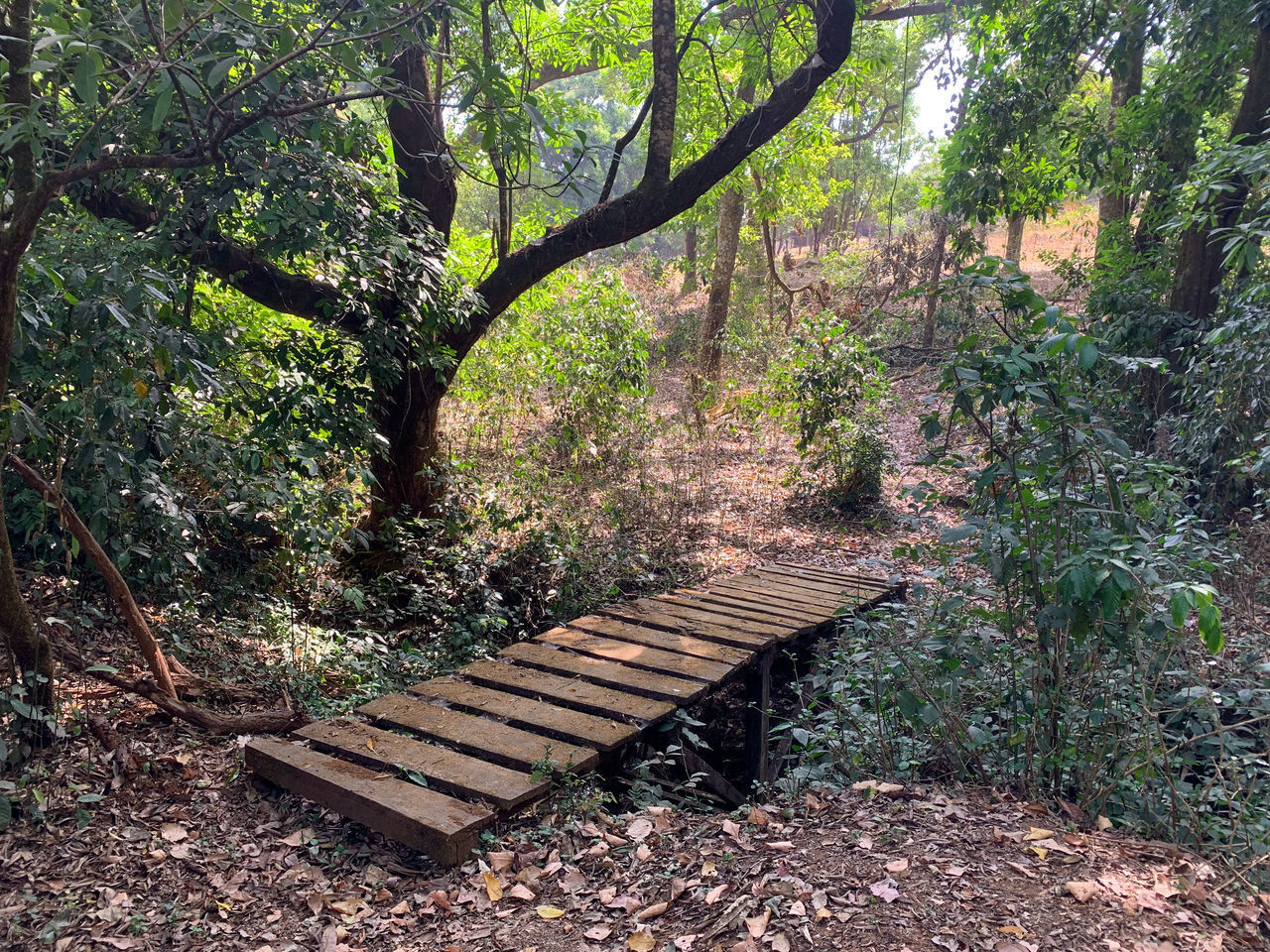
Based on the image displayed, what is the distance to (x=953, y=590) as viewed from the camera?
337 cm

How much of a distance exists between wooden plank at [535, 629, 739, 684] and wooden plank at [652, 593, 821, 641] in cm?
66

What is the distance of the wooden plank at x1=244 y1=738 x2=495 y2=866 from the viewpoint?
2.84 meters

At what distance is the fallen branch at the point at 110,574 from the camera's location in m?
3.17

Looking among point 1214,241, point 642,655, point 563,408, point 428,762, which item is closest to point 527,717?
point 428,762

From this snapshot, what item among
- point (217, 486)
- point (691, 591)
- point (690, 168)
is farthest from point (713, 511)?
point (217, 486)

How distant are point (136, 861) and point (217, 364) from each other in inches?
96.5

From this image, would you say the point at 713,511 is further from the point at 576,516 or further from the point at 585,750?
the point at 585,750

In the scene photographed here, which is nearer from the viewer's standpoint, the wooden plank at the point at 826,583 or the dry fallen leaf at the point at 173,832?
the dry fallen leaf at the point at 173,832

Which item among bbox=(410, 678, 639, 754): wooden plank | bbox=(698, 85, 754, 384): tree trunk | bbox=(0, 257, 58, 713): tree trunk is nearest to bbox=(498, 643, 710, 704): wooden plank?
bbox=(410, 678, 639, 754): wooden plank

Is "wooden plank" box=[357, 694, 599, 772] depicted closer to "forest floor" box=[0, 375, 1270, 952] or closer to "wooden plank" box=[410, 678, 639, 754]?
"wooden plank" box=[410, 678, 639, 754]

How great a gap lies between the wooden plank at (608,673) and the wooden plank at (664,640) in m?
0.39

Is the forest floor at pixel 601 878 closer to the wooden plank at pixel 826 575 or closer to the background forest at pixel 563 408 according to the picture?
the background forest at pixel 563 408

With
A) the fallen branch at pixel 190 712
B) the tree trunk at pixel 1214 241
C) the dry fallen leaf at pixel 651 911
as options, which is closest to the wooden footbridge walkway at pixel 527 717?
the fallen branch at pixel 190 712

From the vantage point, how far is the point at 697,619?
539cm
